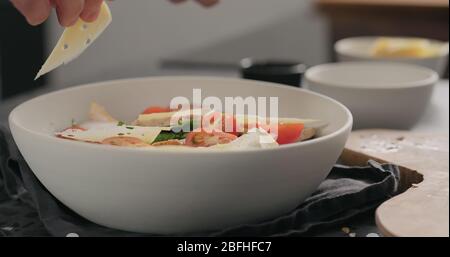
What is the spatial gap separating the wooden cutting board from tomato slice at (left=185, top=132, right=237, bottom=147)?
18cm

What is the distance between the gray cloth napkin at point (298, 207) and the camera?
0.76m

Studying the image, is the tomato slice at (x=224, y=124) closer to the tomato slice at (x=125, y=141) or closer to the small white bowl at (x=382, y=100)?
the tomato slice at (x=125, y=141)

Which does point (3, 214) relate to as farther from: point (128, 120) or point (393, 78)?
point (393, 78)

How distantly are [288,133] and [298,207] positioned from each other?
9cm

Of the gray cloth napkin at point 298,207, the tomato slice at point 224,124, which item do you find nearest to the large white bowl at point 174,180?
the gray cloth napkin at point 298,207

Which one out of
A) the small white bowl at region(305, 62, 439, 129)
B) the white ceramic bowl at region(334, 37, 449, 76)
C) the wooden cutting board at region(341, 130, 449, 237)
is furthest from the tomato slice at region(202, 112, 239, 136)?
the white ceramic bowl at region(334, 37, 449, 76)

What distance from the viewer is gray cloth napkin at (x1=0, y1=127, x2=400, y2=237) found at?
2.50 ft

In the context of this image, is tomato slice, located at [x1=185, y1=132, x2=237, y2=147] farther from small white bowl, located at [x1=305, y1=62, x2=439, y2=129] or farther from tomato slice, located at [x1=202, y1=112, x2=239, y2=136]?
small white bowl, located at [x1=305, y1=62, x2=439, y2=129]

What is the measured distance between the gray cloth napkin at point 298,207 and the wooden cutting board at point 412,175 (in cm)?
4

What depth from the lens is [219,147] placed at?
0.76 metres

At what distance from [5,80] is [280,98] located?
2475 millimetres

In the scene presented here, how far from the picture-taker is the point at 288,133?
83 centimetres
